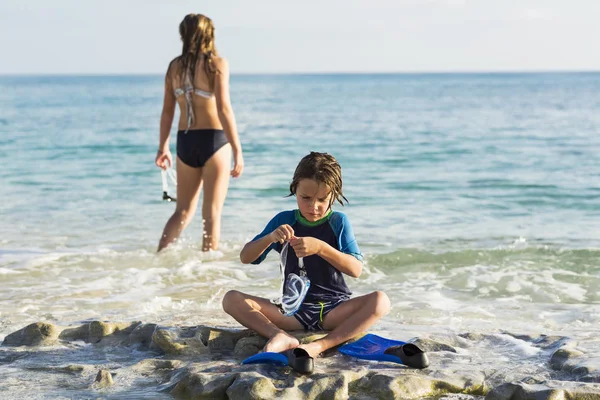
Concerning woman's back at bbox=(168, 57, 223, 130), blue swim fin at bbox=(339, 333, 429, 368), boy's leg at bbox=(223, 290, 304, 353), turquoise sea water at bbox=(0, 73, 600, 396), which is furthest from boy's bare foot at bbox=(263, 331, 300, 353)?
woman's back at bbox=(168, 57, 223, 130)

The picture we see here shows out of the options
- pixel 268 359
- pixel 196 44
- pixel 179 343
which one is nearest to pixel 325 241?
pixel 268 359

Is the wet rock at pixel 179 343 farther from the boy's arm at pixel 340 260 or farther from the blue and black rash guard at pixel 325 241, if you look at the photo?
the boy's arm at pixel 340 260

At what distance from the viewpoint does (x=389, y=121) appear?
30641mm

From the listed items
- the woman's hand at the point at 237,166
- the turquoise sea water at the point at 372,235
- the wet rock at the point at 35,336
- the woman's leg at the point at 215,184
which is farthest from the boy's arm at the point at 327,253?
the woman's leg at the point at 215,184

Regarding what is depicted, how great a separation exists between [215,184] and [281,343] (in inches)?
110

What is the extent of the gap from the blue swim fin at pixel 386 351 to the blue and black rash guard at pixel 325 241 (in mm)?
273

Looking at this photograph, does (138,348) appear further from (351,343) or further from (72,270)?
(72,270)

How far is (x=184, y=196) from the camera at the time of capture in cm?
678

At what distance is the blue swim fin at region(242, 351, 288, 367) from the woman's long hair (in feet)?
9.95

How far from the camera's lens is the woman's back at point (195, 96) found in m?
6.43

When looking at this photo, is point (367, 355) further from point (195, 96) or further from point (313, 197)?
point (195, 96)

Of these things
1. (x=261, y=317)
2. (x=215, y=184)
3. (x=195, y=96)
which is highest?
(x=195, y=96)

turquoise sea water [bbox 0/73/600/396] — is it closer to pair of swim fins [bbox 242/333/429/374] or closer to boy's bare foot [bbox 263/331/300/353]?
pair of swim fins [bbox 242/333/429/374]

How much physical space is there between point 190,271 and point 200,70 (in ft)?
5.25
